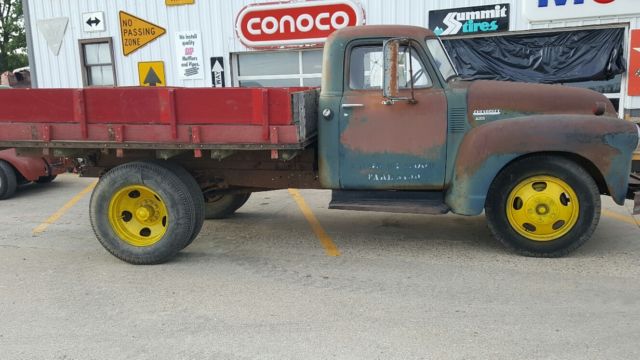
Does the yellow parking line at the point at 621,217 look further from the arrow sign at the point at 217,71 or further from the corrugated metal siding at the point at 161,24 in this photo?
the arrow sign at the point at 217,71

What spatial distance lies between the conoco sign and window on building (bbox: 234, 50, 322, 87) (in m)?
0.36

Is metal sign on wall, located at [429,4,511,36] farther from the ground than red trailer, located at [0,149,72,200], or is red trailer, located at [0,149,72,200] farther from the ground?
metal sign on wall, located at [429,4,511,36]

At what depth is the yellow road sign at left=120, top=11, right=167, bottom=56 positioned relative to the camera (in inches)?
492

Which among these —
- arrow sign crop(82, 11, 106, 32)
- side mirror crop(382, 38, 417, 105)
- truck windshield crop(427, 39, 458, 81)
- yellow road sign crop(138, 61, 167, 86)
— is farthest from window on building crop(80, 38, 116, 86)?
side mirror crop(382, 38, 417, 105)

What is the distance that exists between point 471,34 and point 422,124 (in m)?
6.45

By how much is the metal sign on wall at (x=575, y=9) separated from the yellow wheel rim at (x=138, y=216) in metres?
8.22

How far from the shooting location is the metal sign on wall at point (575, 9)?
31.9 feet

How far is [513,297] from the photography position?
412 centimetres

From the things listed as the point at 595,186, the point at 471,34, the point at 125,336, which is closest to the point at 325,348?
the point at 125,336

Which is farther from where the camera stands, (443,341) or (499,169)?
(499,169)

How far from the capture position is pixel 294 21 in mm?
11570

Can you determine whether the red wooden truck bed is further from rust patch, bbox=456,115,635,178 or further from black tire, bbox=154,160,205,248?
rust patch, bbox=456,115,635,178

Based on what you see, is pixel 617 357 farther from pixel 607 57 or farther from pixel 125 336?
pixel 607 57

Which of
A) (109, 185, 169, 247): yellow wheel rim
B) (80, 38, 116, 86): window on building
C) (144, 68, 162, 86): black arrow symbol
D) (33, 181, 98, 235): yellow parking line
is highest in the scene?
(80, 38, 116, 86): window on building
